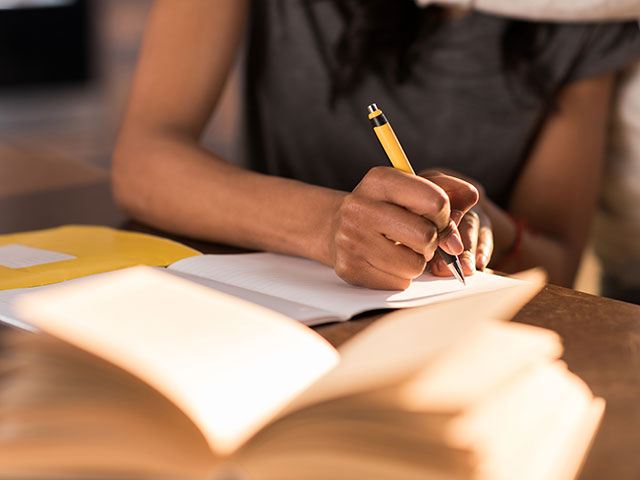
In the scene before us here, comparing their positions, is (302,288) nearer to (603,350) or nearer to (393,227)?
(393,227)

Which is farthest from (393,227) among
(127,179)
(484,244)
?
(127,179)

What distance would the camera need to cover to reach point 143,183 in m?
0.89

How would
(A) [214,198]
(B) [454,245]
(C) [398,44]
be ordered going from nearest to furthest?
(B) [454,245] < (A) [214,198] < (C) [398,44]

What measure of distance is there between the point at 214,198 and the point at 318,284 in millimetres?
215

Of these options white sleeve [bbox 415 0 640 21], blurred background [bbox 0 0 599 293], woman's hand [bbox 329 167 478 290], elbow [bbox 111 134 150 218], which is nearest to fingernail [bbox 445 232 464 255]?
woman's hand [bbox 329 167 478 290]

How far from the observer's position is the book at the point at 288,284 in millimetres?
596

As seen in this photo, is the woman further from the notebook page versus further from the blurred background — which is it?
the blurred background

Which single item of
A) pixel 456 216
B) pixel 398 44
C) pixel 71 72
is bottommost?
pixel 71 72

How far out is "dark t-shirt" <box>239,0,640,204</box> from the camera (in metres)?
1.12

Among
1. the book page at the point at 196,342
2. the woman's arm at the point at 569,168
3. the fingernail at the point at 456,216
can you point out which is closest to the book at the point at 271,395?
the book page at the point at 196,342

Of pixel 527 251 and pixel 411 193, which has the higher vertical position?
pixel 411 193

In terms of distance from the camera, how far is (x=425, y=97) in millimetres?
1193

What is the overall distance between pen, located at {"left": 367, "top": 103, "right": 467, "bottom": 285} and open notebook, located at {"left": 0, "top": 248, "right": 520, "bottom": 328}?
2 cm

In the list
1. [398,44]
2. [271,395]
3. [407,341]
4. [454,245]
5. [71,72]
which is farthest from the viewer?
[71,72]
